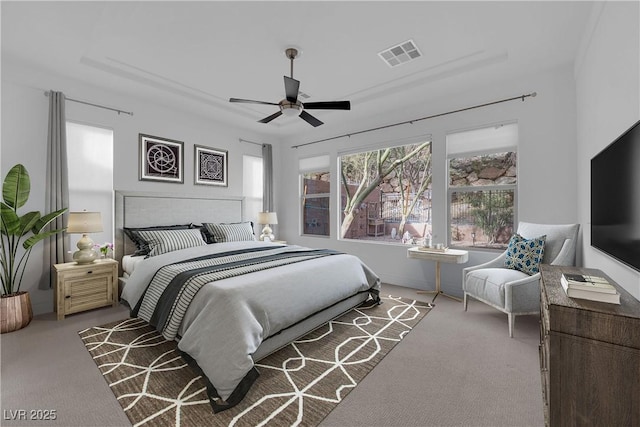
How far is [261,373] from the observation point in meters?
2.08

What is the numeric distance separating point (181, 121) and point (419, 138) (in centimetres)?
377

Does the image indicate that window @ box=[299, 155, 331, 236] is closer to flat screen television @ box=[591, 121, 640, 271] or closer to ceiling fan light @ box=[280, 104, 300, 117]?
ceiling fan light @ box=[280, 104, 300, 117]

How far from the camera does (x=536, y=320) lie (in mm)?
3078

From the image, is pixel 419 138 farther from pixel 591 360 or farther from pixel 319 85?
pixel 591 360

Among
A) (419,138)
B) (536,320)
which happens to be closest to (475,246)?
(536,320)

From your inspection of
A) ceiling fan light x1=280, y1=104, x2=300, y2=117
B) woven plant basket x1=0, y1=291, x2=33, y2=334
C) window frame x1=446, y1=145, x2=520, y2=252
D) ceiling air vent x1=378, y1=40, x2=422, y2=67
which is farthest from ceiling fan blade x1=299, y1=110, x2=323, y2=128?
woven plant basket x1=0, y1=291, x2=33, y2=334

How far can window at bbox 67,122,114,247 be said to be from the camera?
11.7 feet

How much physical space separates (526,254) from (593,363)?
2.00 meters

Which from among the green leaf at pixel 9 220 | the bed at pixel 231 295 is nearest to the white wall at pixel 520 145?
the bed at pixel 231 295

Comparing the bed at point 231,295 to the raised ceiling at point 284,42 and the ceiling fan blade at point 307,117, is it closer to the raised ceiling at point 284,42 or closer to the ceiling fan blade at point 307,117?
the ceiling fan blade at point 307,117

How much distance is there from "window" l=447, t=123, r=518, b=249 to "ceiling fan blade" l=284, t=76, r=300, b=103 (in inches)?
98.7

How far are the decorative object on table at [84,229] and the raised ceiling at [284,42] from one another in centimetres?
169

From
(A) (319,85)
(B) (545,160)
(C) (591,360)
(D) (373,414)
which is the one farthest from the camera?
(A) (319,85)

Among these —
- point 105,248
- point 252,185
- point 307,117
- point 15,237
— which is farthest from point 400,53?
point 15,237
